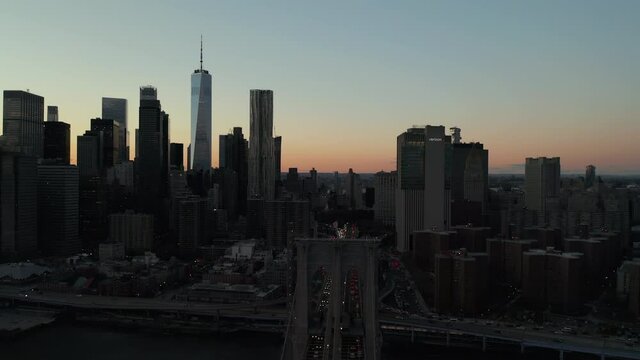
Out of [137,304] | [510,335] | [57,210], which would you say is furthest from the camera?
[57,210]

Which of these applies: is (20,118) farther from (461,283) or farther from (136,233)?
(461,283)

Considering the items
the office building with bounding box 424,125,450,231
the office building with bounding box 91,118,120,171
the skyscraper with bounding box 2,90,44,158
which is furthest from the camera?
the office building with bounding box 91,118,120,171

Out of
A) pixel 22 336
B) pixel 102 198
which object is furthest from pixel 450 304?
pixel 102 198

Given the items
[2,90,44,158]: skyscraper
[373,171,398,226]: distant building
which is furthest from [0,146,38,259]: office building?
[373,171,398,226]: distant building

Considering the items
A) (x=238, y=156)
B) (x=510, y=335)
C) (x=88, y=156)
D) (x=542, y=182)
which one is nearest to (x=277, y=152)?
(x=238, y=156)

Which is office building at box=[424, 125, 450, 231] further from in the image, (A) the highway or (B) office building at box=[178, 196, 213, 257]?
(A) the highway

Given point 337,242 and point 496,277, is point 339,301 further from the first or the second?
point 496,277
